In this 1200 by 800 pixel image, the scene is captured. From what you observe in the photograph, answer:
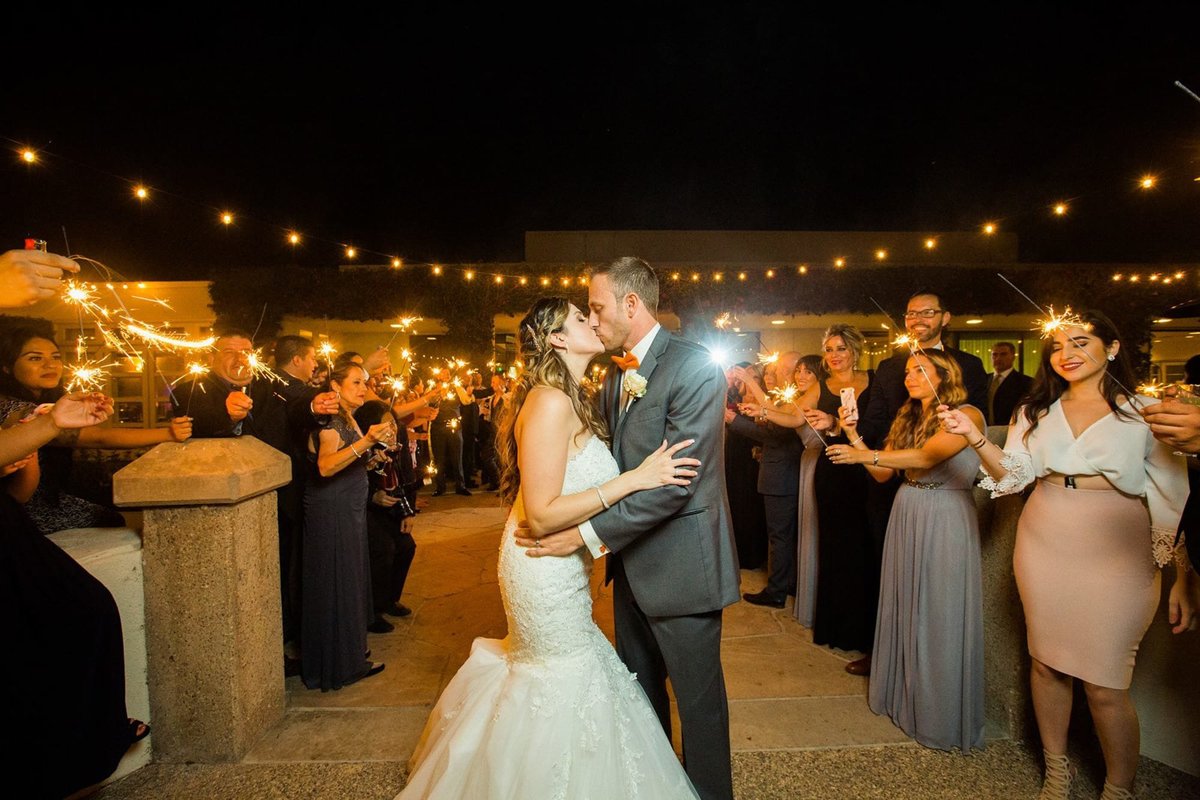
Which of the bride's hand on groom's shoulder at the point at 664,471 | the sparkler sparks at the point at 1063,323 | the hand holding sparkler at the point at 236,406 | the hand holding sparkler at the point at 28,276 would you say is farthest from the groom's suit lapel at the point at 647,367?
the hand holding sparkler at the point at 236,406

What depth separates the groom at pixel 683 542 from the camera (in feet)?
7.47

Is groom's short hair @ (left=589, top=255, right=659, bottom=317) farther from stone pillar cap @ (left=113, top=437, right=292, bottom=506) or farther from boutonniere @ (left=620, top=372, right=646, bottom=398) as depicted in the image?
stone pillar cap @ (left=113, top=437, right=292, bottom=506)

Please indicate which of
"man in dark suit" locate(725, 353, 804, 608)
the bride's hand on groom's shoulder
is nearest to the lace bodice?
the bride's hand on groom's shoulder

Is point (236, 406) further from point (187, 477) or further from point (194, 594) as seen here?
point (194, 594)

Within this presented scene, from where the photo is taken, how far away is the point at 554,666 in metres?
2.35

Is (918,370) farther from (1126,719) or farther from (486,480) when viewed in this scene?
(486,480)

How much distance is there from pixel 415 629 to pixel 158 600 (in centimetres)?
223

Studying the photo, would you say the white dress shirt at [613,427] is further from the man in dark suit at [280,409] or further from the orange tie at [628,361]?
the man in dark suit at [280,409]

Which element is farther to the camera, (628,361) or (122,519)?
(122,519)

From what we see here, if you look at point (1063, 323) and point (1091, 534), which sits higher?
point (1063, 323)

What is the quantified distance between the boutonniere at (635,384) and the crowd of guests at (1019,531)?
1411 millimetres

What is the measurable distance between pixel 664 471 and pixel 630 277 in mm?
986

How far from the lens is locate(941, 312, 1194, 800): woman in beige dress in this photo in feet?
7.93

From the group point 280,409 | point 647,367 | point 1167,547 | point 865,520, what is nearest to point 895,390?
point 865,520
